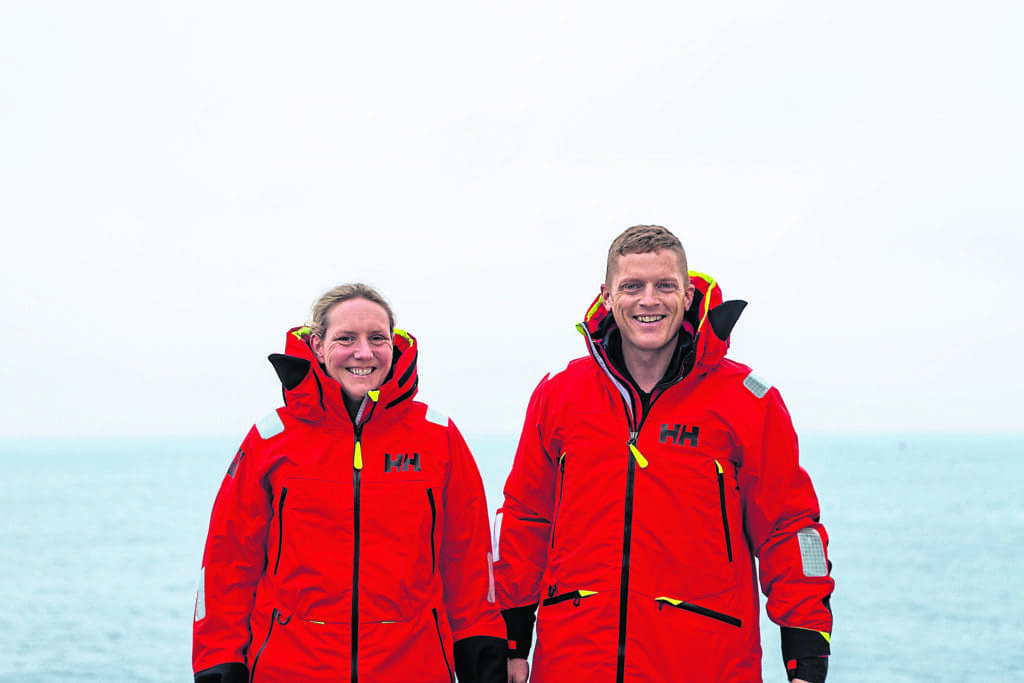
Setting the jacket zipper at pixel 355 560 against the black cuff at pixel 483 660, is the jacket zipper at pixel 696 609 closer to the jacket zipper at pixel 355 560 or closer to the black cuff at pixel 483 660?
the black cuff at pixel 483 660

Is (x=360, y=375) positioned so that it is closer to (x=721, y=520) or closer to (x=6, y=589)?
(x=721, y=520)

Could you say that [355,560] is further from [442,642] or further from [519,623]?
[519,623]

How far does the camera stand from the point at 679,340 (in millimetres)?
3098

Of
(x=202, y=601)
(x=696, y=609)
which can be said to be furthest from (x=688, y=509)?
(x=202, y=601)

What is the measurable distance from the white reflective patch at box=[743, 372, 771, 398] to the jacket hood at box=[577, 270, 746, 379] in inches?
5.2

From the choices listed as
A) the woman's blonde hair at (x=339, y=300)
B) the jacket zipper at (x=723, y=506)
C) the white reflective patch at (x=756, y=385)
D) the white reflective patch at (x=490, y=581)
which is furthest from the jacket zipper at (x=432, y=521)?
the white reflective patch at (x=756, y=385)

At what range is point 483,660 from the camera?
3.04 metres

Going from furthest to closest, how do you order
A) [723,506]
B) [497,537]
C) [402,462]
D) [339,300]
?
[497,537] < [339,300] < [402,462] < [723,506]

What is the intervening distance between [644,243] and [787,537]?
1092 millimetres

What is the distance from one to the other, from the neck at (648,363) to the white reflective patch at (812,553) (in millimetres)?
695

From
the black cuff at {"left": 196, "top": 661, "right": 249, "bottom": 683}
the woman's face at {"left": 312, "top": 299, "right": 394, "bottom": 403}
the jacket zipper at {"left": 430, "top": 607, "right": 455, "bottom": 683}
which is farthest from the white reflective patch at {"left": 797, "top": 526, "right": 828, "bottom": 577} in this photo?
the black cuff at {"left": 196, "top": 661, "right": 249, "bottom": 683}

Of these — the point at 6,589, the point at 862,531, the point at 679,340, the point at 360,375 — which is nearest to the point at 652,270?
the point at 679,340

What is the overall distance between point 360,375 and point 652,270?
1.06 metres

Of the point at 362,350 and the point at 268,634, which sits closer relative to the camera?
the point at 268,634
